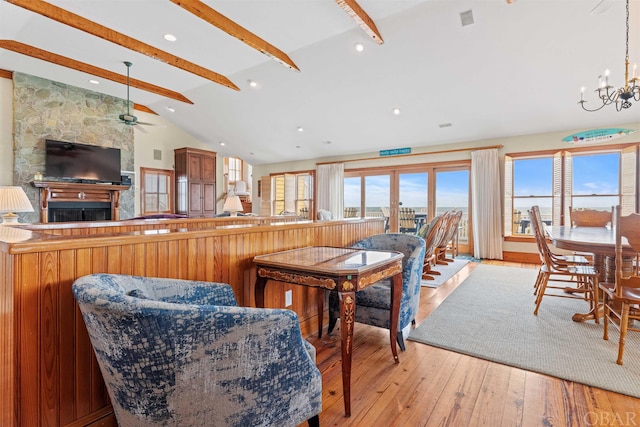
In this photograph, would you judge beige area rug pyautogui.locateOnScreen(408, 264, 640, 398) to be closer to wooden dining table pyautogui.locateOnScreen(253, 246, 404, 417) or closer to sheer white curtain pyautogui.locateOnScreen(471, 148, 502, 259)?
wooden dining table pyautogui.locateOnScreen(253, 246, 404, 417)

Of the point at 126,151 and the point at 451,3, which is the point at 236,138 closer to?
the point at 126,151

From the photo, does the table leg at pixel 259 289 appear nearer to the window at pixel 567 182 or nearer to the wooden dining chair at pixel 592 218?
the wooden dining chair at pixel 592 218

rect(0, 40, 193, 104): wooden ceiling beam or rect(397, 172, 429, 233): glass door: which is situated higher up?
rect(0, 40, 193, 104): wooden ceiling beam

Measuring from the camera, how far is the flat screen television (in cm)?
589

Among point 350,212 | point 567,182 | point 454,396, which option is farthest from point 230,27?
point 567,182

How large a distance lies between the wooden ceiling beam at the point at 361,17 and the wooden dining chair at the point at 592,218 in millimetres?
3736

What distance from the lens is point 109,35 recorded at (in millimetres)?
4375

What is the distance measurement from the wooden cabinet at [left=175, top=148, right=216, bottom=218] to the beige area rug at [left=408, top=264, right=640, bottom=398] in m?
7.11

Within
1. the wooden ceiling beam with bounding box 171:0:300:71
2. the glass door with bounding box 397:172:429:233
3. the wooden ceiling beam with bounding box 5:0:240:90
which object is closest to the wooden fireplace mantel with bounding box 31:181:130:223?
the wooden ceiling beam with bounding box 5:0:240:90

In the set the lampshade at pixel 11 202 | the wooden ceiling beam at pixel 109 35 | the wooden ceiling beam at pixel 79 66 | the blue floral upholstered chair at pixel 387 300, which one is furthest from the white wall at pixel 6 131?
the blue floral upholstered chair at pixel 387 300

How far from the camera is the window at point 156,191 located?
7.80 metres

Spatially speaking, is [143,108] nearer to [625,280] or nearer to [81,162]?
[81,162]

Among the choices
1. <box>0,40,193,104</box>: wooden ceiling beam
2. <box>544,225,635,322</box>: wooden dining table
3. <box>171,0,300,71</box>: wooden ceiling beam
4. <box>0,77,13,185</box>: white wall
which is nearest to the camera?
<box>544,225,635,322</box>: wooden dining table

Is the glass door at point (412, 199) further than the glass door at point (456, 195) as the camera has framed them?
Yes
